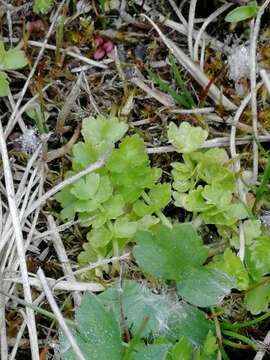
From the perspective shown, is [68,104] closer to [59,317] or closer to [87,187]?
[87,187]

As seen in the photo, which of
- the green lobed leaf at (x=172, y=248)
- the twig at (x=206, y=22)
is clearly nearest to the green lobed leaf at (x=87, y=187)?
the green lobed leaf at (x=172, y=248)

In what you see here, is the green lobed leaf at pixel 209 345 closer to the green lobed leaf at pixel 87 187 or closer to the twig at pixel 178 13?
the green lobed leaf at pixel 87 187

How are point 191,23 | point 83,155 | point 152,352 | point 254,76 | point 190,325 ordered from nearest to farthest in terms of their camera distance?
point 152,352
point 190,325
point 83,155
point 254,76
point 191,23

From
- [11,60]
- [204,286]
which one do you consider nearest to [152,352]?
[204,286]

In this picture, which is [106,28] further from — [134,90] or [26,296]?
[26,296]

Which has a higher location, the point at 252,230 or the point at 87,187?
the point at 87,187

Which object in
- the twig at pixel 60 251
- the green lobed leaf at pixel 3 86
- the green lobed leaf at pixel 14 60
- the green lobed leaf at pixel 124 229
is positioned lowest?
the twig at pixel 60 251
